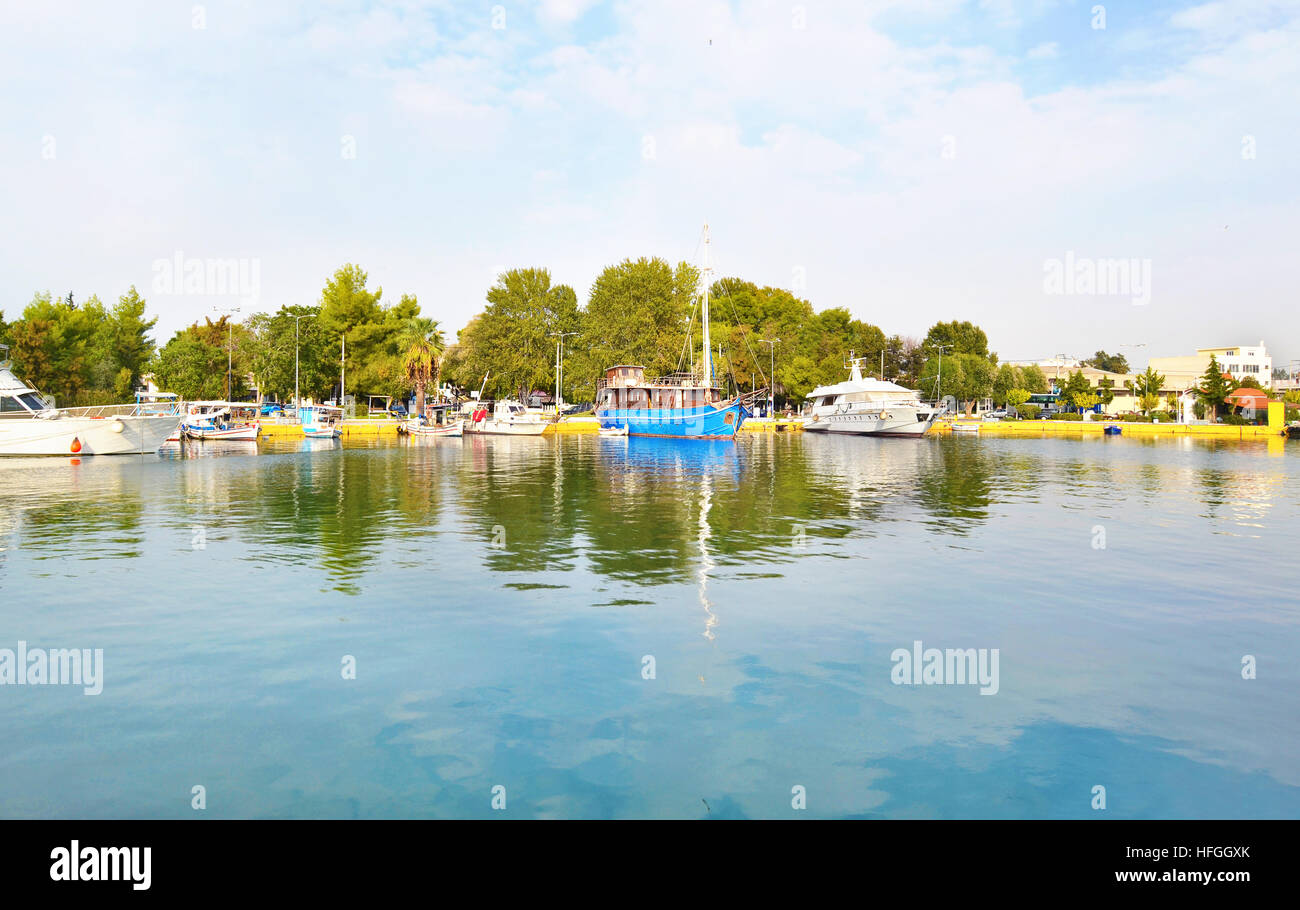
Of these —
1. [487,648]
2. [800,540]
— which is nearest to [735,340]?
[800,540]

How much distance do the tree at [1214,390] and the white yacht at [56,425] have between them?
118m

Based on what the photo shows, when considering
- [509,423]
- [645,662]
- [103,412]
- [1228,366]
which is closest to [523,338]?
[509,423]

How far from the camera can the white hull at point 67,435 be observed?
4525 cm

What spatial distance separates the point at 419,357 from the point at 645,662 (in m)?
86.5

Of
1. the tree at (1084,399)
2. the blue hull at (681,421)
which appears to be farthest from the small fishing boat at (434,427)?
the tree at (1084,399)

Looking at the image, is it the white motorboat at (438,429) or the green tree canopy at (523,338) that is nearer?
the white motorboat at (438,429)

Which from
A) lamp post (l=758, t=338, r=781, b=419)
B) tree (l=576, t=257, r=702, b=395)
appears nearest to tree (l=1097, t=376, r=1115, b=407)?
lamp post (l=758, t=338, r=781, b=419)

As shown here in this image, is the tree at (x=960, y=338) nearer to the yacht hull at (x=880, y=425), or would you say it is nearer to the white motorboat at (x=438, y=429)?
the yacht hull at (x=880, y=425)

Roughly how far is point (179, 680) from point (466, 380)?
10236cm

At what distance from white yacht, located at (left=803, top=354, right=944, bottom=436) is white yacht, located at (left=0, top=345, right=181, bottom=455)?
64961 millimetres

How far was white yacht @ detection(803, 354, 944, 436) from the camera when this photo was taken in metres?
86.4

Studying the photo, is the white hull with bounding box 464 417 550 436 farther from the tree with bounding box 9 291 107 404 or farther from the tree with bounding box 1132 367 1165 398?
the tree with bounding box 1132 367 1165 398

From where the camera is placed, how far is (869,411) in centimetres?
8912
